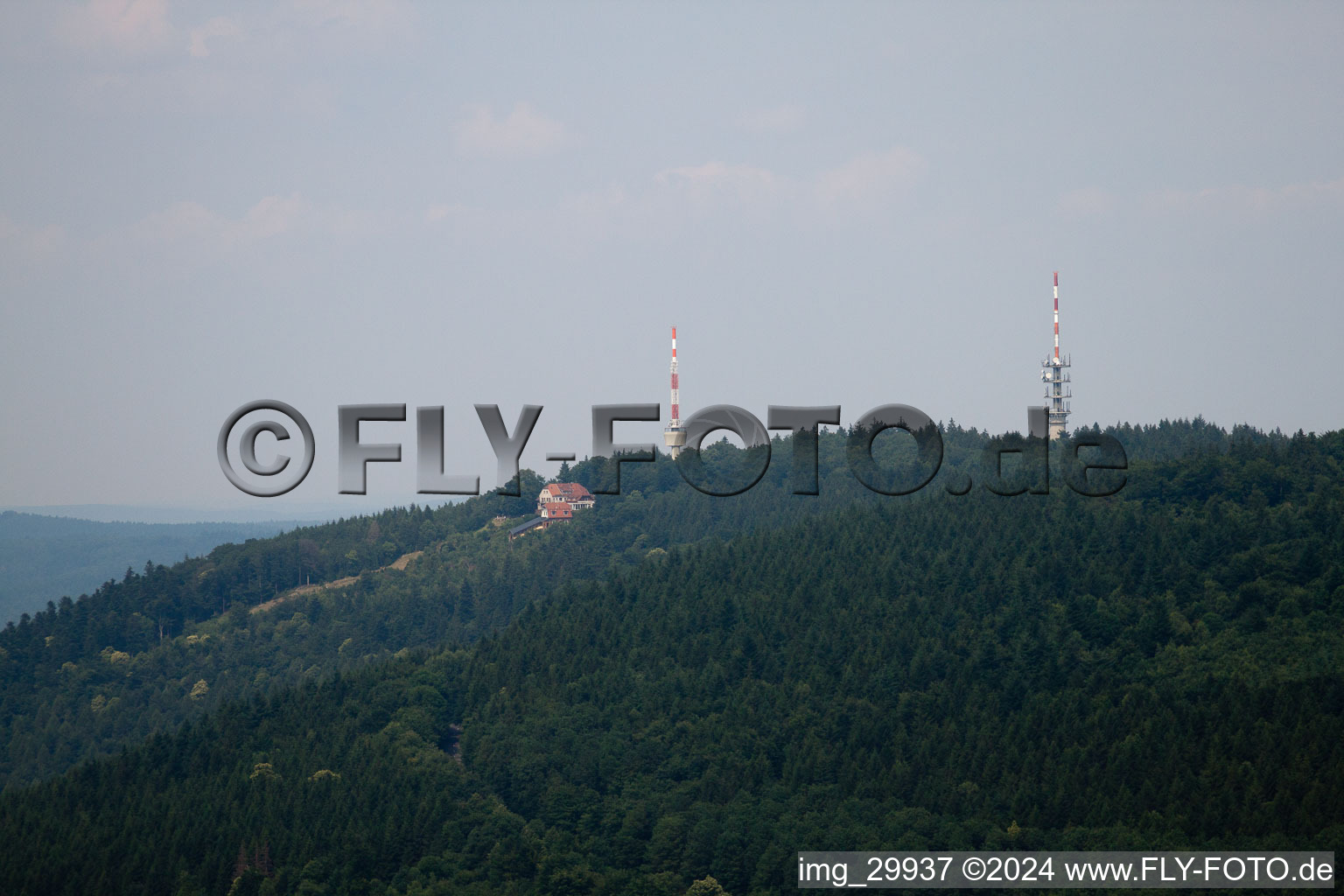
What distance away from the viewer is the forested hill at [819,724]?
99.0 metres

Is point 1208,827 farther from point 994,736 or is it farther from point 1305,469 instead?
point 1305,469

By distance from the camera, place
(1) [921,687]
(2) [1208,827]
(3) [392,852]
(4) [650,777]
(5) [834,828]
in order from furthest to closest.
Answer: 1. (1) [921,687]
2. (4) [650,777]
3. (3) [392,852]
4. (5) [834,828]
5. (2) [1208,827]

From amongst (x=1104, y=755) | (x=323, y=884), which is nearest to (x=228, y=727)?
(x=323, y=884)

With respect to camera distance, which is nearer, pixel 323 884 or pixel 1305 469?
pixel 323 884

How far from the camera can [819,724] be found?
124688 mm

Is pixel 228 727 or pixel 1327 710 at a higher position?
pixel 1327 710

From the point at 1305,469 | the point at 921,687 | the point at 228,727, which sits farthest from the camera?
the point at 1305,469

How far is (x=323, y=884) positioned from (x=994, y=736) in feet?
168

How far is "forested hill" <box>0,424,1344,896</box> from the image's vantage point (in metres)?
99.0

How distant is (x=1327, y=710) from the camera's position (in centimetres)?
10088

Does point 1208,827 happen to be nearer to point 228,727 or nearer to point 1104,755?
point 1104,755

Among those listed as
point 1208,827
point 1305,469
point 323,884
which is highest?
point 1305,469

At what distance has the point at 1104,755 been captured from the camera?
341ft

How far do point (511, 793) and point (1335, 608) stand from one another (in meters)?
70.5
